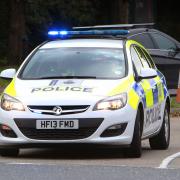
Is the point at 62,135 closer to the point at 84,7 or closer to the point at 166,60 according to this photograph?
the point at 166,60

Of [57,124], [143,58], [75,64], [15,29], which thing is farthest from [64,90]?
[15,29]

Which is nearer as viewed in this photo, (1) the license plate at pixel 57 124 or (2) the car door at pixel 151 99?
(1) the license plate at pixel 57 124

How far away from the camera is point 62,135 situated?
10734 mm

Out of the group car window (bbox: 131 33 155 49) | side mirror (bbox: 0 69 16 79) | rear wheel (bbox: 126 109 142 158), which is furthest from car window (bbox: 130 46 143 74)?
car window (bbox: 131 33 155 49)

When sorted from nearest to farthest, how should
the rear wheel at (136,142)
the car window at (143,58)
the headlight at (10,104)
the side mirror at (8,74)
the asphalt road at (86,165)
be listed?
the asphalt road at (86,165) < the headlight at (10,104) < the rear wheel at (136,142) < the side mirror at (8,74) < the car window at (143,58)

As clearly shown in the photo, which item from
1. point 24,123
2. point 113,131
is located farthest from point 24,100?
point 113,131

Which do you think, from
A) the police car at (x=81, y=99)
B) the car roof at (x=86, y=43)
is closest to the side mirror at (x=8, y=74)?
the police car at (x=81, y=99)

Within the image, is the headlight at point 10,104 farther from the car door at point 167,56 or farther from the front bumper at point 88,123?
the car door at point 167,56

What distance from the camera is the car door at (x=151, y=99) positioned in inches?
462

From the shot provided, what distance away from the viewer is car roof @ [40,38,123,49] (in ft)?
40.3

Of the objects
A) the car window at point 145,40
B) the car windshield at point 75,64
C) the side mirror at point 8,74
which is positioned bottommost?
the car window at point 145,40

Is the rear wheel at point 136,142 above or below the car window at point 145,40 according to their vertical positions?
above

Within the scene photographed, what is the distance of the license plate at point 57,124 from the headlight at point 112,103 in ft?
0.97

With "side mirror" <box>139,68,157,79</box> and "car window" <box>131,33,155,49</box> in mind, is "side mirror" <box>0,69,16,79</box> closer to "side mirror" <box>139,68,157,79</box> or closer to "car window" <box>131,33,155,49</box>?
"side mirror" <box>139,68,157,79</box>
